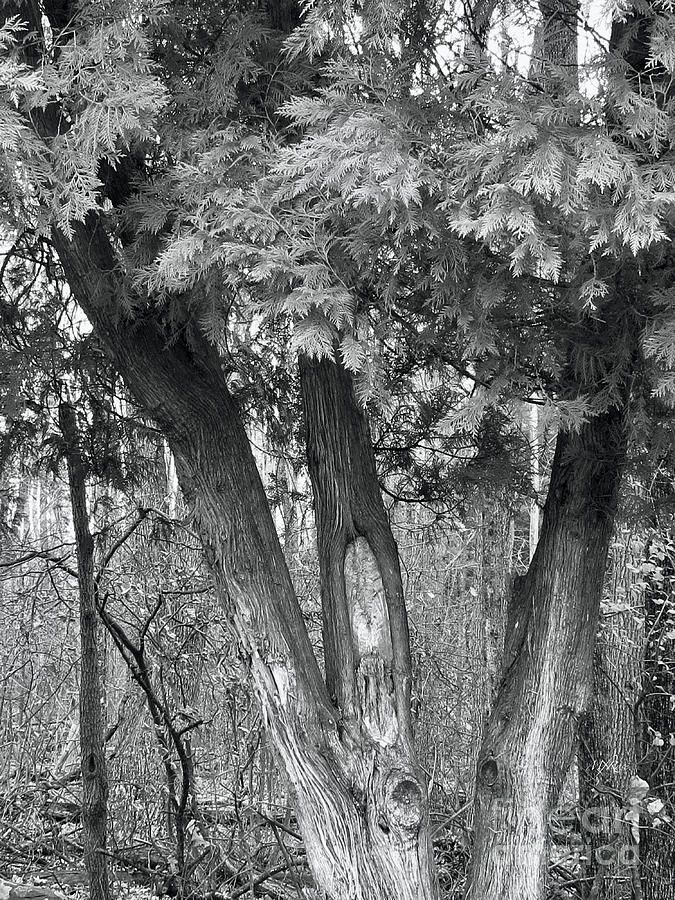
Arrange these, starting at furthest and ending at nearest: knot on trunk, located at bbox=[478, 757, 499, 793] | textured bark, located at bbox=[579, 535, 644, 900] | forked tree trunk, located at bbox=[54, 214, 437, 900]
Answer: textured bark, located at bbox=[579, 535, 644, 900], knot on trunk, located at bbox=[478, 757, 499, 793], forked tree trunk, located at bbox=[54, 214, 437, 900]

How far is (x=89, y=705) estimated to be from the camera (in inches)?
209

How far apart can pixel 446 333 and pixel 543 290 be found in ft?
1.30

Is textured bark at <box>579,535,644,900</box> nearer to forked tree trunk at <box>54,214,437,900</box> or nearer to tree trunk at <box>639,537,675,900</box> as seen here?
tree trunk at <box>639,537,675,900</box>

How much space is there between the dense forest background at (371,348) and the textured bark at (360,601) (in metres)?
0.01

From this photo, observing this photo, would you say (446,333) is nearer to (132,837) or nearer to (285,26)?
(285,26)

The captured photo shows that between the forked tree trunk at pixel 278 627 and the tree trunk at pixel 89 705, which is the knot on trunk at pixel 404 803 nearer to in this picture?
the forked tree trunk at pixel 278 627

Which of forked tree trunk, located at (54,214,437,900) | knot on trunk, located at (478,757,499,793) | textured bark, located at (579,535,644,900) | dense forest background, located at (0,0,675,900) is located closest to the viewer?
dense forest background, located at (0,0,675,900)

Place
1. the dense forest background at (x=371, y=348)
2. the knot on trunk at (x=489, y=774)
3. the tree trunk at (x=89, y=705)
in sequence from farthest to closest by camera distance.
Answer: the tree trunk at (x=89, y=705), the knot on trunk at (x=489, y=774), the dense forest background at (x=371, y=348)

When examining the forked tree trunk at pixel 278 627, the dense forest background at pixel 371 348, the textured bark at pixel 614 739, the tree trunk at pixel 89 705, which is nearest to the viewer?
the dense forest background at pixel 371 348

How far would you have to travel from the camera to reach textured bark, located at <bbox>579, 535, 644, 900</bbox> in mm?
5246

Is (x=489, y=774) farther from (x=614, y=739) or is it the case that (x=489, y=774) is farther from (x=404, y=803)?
(x=614, y=739)

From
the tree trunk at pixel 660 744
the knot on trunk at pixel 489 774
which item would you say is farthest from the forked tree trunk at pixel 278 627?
the tree trunk at pixel 660 744

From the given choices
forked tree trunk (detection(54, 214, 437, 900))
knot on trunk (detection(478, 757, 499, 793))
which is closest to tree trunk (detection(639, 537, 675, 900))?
knot on trunk (detection(478, 757, 499, 793))

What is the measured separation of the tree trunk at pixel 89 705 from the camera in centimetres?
500
